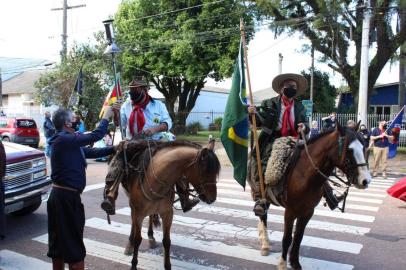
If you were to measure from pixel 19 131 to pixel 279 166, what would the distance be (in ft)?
71.5

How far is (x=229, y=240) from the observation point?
6.75m

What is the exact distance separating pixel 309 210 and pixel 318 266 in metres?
0.89

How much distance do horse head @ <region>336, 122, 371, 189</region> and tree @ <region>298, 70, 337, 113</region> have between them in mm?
25240

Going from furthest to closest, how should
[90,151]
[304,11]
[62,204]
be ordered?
[304,11] < [90,151] < [62,204]

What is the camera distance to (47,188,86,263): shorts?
434cm

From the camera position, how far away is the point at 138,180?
5375 mm

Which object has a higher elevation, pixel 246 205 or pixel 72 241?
pixel 72 241

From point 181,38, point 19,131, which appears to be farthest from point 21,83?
point 181,38

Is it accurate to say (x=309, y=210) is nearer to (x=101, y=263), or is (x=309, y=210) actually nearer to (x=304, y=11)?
(x=101, y=263)

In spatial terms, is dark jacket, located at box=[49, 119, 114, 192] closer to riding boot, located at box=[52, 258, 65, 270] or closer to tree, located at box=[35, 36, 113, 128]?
riding boot, located at box=[52, 258, 65, 270]

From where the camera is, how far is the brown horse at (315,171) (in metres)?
4.75

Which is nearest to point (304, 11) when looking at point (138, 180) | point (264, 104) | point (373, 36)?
point (373, 36)

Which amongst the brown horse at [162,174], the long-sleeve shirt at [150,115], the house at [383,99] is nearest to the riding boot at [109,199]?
the brown horse at [162,174]

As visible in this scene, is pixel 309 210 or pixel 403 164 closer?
pixel 309 210
